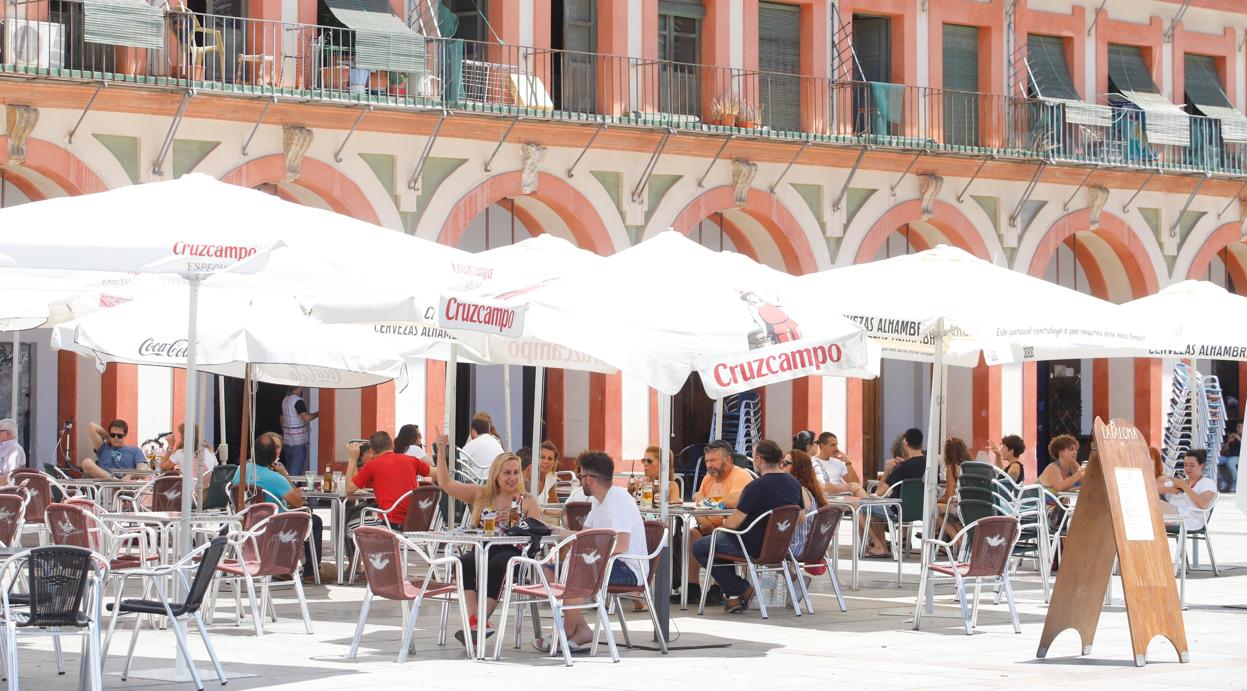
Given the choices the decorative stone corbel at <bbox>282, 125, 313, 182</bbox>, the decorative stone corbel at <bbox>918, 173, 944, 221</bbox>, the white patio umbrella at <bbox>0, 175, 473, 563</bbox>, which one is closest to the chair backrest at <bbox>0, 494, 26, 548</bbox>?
the white patio umbrella at <bbox>0, 175, 473, 563</bbox>

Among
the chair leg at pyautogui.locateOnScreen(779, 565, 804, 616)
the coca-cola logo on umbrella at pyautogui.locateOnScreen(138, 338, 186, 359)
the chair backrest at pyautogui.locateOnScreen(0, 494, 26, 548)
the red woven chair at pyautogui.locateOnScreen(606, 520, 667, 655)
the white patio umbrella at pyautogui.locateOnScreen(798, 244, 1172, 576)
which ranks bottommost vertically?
the chair leg at pyautogui.locateOnScreen(779, 565, 804, 616)

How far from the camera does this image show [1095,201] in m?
29.4

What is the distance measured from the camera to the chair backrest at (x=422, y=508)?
14.8m

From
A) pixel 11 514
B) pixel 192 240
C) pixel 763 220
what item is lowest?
pixel 11 514

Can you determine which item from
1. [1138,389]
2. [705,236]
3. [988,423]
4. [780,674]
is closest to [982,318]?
[780,674]

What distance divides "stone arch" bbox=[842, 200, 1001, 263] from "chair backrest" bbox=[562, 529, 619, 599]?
16563 millimetres

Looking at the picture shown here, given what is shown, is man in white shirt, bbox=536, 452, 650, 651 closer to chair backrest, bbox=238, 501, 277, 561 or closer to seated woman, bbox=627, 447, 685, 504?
chair backrest, bbox=238, 501, 277, 561

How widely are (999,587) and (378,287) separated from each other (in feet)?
17.5

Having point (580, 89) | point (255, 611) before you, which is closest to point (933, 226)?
point (580, 89)

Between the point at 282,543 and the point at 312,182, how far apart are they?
38.1 ft

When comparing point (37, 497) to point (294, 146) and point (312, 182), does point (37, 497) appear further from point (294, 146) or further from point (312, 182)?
point (312, 182)

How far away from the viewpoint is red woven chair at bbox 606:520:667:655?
1151 cm

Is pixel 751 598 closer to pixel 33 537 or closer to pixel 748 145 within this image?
pixel 33 537

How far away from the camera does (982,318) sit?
44.7ft
